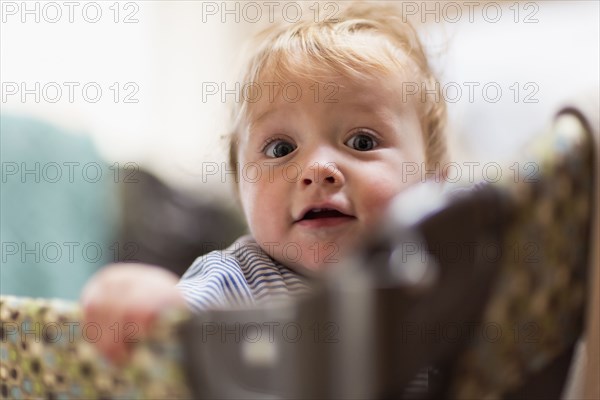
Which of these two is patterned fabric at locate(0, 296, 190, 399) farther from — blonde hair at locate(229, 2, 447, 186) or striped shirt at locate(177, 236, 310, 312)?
blonde hair at locate(229, 2, 447, 186)

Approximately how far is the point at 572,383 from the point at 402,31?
53 cm

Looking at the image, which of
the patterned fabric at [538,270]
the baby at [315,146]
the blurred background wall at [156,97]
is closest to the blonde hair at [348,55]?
the baby at [315,146]

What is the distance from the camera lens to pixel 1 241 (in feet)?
4.97

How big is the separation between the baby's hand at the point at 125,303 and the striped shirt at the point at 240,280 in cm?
12

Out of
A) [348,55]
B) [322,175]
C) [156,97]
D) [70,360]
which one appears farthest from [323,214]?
[156,97]

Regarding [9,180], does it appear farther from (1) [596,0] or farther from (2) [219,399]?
(1) [596,0]

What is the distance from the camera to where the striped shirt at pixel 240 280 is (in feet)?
2.42

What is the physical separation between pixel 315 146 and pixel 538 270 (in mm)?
339

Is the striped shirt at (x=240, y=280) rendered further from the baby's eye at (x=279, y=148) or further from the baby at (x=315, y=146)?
the baby's eye at (x=279, y=148)

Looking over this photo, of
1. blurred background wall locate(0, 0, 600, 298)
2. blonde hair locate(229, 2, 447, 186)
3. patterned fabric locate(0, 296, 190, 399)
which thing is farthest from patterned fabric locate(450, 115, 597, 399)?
blurred background wall locate(0, 0, 600, 298)

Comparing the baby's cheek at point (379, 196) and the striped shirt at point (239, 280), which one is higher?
the baby's cheek at point (379, 196)

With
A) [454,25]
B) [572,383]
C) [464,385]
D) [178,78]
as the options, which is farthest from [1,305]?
[178,78]

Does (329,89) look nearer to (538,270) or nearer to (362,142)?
(362,142)

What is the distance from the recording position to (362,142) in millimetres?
875
